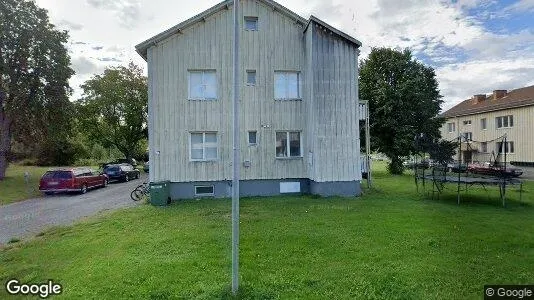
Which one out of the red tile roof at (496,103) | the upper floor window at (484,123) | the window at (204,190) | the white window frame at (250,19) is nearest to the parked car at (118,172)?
the window at (204,190)

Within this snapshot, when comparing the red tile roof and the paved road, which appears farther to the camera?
the red tile roof

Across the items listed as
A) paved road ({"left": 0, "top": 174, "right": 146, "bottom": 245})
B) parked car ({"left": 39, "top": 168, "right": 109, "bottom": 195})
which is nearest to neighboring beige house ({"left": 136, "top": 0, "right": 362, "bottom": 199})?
paved road ({"left": 0, "top": 174, "right": 146, "bottom": 245})

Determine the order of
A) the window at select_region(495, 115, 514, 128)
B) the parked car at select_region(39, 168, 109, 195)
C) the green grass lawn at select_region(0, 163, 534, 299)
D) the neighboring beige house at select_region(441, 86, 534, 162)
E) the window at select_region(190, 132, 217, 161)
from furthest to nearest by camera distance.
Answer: the window at select_region(495, 115, 514, 128), the neighboring beige house at select_region(441, 86, 534, 162), the parked car at select_region(39, 168, 109, 195), the window at select_region(190, 132, 217, 161), the green grass lawn at select_region(0, 163, 534, 299)

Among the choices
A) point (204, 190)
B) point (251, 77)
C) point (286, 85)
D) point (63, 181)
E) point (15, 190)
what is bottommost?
point (15, 190)

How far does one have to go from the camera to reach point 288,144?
1788cm

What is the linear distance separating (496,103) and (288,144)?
126ft

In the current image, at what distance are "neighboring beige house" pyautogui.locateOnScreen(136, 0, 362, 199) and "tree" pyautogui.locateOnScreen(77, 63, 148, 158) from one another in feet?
104

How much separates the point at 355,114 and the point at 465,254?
1047 cm

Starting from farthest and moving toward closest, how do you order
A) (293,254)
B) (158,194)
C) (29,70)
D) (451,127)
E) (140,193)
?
1. (451,127)
2. (29,70)
3. (140,193)
4. (158,194)
5. (293,254)

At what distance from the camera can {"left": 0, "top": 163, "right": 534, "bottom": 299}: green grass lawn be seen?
602cm

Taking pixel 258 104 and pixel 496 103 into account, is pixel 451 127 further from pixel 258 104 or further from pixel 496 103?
pixel 258 104

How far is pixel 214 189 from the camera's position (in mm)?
17359

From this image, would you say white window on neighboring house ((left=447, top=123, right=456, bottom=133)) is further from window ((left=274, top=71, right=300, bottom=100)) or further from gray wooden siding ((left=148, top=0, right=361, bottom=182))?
window ((left=274, top=71, right=300, bottom=100))

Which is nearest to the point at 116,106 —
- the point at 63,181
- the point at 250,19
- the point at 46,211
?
the point at 63,181
